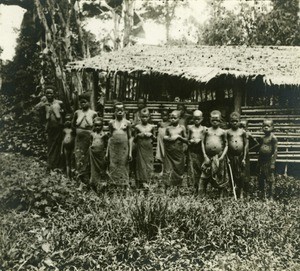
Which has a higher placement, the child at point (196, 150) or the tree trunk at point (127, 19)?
the tree trunk at point (127, 19)

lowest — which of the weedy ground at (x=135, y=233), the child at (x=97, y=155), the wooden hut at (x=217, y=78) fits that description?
the weedy ground at (x=135, y=233)

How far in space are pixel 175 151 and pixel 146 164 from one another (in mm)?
620

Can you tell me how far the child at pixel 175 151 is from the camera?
8.30 m

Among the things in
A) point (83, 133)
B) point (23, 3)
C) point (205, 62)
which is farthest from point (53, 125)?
point (23, 3)

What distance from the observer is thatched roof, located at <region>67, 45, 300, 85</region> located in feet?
33.2

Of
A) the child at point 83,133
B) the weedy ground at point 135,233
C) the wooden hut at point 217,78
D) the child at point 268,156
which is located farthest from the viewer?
the wooden hut at point 217,78

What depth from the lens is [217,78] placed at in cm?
1031

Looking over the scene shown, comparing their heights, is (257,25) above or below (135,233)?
above

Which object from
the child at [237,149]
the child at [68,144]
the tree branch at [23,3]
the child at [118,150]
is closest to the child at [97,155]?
the child at [118,150]

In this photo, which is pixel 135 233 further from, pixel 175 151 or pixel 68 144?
pixel 68 144

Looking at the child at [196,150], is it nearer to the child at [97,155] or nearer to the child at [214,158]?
the child at [214,158]

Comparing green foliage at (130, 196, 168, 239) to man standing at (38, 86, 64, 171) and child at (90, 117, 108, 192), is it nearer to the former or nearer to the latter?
child at (90, 117, 108, 192)

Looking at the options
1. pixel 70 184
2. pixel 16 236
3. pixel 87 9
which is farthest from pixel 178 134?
pixel 87 9

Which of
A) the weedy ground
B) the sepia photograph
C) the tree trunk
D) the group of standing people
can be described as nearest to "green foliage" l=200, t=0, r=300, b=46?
the tree trunk
